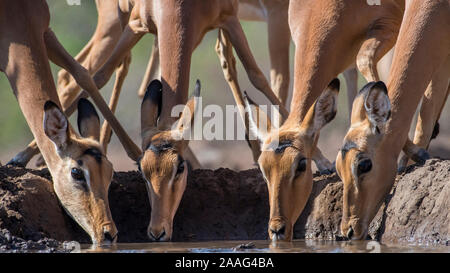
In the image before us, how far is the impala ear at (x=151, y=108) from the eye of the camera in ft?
44.5

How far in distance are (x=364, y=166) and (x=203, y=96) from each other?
481 inches

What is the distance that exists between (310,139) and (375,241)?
135 centimetres

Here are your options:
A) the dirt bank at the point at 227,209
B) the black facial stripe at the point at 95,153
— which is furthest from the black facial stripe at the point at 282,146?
the black facial stripe at the point at 95,153

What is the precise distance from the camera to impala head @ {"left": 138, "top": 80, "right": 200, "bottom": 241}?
41.9 feet

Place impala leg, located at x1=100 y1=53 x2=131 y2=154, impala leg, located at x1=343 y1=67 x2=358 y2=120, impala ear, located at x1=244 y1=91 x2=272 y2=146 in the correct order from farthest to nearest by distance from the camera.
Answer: impala leg, located at x1=343 y1=67 x2=358 y2=120
impala leg, located at x1=100 y1=53 x2=131 y2=154
impala ear, located at x1=244 y1=91 x2=272 y2=146

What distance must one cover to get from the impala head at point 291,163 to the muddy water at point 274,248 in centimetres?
30

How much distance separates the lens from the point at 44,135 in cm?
1329

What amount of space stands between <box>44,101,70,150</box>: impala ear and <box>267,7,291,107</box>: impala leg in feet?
16.0

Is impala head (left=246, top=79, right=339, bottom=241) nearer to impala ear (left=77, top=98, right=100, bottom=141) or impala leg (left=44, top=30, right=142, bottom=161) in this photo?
impala ear (left=77, top=98, right=100, bottom=141)

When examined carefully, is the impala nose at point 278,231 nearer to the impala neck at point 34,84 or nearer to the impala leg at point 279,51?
the impala neck at point 34,84

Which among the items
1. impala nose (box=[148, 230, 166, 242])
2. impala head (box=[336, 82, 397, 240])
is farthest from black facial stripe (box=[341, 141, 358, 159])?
impala nose (box=[148, 230, 166, 242])
